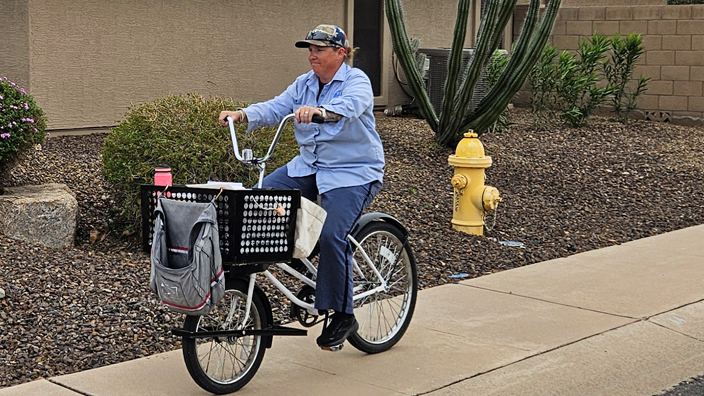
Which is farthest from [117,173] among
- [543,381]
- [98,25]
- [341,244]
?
[98,25]

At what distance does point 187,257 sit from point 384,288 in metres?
1.57

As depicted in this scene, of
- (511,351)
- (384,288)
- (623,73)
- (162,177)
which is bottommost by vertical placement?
(511,351)

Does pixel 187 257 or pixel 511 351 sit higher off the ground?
pixel 187 257

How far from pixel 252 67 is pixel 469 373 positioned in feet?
29.6

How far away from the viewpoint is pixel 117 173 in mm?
7320

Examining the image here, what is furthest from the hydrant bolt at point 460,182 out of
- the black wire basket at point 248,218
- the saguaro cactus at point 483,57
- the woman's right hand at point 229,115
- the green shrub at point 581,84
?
the green shrub at point 581,84

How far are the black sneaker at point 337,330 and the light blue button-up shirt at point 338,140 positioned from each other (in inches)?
26.3

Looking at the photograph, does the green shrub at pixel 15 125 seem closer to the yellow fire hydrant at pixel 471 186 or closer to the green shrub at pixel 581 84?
the yellow fire hydrant at pixel 471 186

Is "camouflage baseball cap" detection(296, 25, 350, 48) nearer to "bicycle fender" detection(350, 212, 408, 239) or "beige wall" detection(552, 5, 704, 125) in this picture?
"bicycle fender" detection(350, 212, 408, 239)

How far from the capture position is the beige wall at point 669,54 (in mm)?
16422

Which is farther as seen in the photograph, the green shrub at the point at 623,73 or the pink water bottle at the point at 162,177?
the green shrub at the point at 623,73

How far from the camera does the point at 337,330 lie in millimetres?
5180

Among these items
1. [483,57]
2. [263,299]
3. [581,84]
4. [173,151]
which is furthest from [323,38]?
[581,84]

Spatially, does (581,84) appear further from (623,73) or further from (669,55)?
(669,55)
